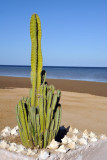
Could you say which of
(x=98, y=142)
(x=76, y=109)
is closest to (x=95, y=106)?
(x=76, y=109)

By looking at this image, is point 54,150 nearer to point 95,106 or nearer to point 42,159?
point 42,159

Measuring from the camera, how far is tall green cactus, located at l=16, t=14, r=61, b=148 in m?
3.06

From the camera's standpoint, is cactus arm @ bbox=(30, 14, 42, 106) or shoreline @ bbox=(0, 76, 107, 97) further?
shoreline @ bbox=(0, 76, 107, 97)

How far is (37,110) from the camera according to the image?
10.4ft

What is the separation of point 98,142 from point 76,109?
413 centimetres

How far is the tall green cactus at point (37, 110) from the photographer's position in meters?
3.06

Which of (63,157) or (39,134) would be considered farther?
(39,134)

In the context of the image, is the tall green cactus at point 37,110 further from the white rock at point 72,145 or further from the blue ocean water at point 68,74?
the blue ocean water at point 68,74

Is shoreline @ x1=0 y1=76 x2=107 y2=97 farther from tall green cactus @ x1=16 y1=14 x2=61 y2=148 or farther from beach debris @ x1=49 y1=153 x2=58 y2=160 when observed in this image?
beach debris @ x1=49 y1=153 x2=58 y2=160

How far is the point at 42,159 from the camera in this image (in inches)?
104

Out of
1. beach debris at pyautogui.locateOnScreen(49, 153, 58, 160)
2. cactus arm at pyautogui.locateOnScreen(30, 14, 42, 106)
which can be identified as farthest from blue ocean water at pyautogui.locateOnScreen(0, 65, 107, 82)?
beach debris at pyautogui.locateOnScreen(49, 153, 58, 160)

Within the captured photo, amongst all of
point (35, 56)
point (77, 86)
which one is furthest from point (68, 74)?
point (35, 56)

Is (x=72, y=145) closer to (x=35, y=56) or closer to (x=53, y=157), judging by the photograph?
(x=53, y=157)

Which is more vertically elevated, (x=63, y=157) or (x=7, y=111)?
(x=63, y=157)
